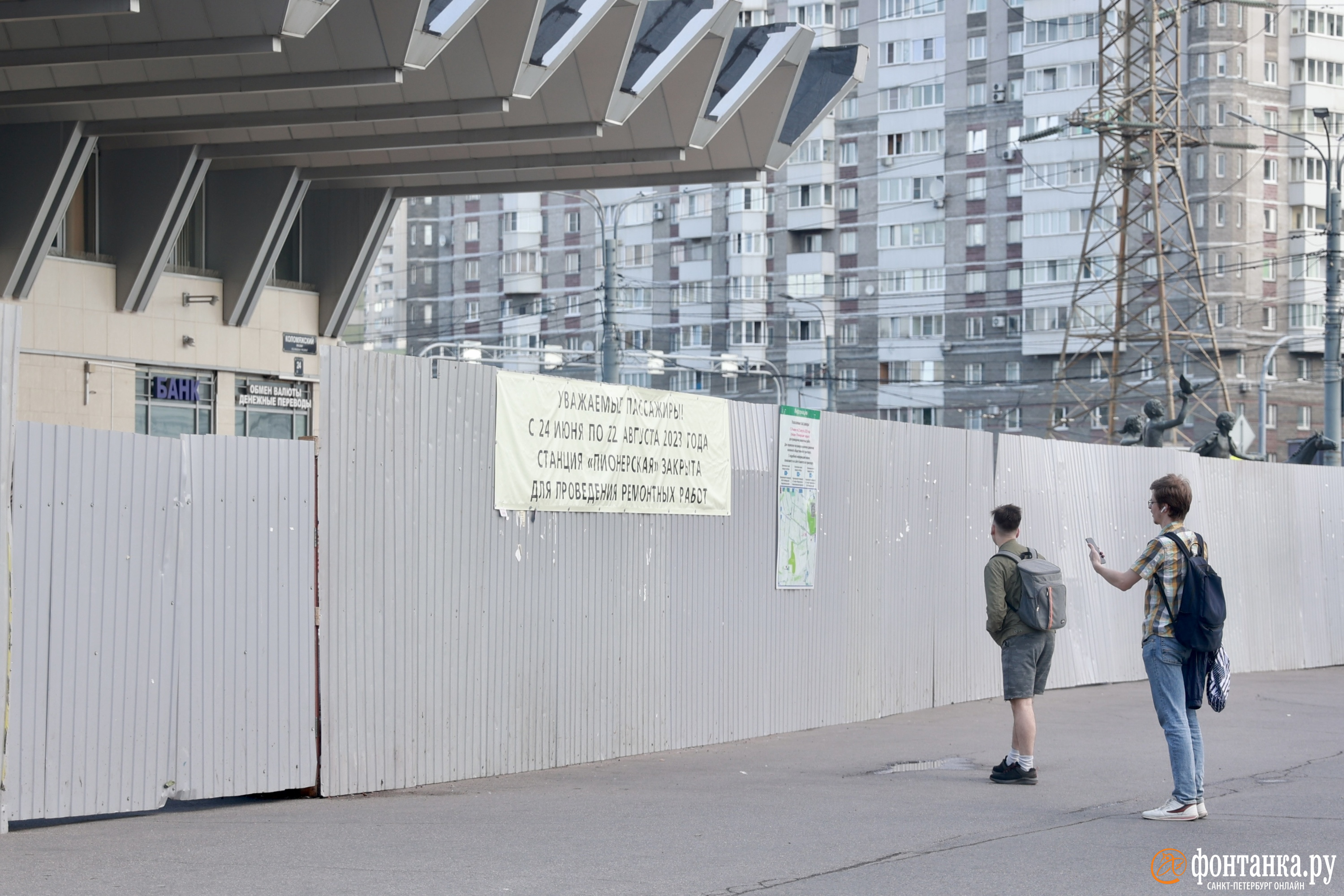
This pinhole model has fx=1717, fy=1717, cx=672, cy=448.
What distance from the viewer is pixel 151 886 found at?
6648mm

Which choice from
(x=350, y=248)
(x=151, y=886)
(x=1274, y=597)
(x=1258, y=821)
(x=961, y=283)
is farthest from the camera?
(x=961, y=283)

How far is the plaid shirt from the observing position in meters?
8.80

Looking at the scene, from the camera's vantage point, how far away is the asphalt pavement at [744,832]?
7.00 metres

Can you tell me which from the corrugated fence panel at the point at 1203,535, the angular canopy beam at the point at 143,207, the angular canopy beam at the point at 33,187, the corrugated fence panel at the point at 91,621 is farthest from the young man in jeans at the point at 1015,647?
the angular canopy beam at the point at 143,207

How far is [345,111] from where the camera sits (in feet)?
73.3

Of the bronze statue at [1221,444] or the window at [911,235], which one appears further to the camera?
the window at [911,235]

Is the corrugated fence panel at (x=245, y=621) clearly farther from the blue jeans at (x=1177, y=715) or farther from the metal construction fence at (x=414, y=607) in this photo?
the blue jeans at (x=1177, y=715)

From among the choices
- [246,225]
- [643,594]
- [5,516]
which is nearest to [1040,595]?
[643,594]

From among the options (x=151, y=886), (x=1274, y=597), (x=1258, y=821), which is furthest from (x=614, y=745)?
(x=1274, y=597)

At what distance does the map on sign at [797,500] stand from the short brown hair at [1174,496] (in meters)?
4.39

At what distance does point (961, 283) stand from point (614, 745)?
248ft

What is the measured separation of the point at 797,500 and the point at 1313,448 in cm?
1670

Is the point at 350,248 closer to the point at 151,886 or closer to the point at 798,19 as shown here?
the point at 151,886

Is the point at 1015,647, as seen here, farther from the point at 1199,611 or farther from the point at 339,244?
the point at 339,244
